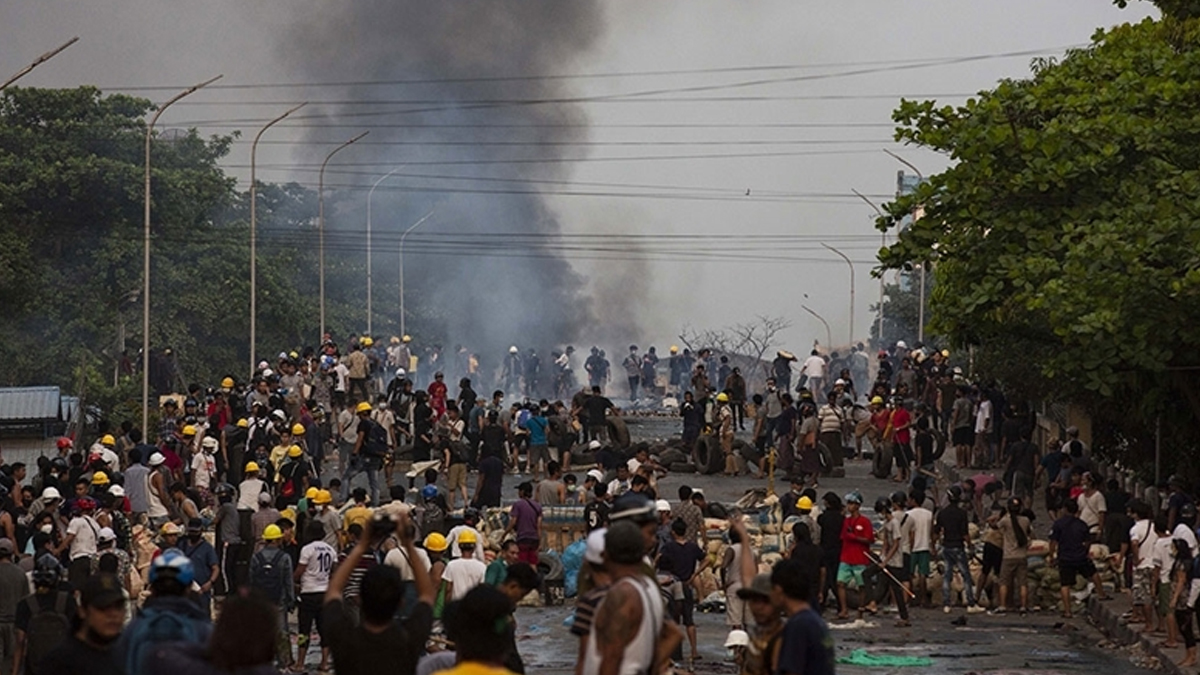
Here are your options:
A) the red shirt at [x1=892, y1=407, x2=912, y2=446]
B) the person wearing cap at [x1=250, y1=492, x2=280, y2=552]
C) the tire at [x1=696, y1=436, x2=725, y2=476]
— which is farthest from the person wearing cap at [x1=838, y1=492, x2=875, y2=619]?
the tire at [x1=696, y1=436, x2=725, y2=476]

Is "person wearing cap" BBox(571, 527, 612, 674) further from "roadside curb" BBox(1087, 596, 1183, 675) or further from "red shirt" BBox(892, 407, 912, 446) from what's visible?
"red shirt" BBox(892, 407, 912, 446)

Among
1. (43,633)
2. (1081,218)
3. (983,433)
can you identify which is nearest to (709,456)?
(983,433)

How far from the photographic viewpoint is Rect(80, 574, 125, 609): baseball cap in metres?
8.68

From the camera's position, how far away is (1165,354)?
23.7m

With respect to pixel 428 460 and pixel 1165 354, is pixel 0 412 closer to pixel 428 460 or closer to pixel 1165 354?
pixel 428 460

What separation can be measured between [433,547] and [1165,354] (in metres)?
9.16

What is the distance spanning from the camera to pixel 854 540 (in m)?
22.5

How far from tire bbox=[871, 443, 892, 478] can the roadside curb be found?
34.4 ft

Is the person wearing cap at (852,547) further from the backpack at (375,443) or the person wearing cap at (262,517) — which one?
the backpack at (375,443)

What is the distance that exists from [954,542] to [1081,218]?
4.00m

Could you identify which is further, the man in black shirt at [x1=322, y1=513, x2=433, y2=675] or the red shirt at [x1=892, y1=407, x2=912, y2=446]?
the red shirt at [x1=892, y1=407, x2=912, y2=446]

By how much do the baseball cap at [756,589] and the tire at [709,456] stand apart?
83.0 ft

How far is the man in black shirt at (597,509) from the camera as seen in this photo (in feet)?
74.4

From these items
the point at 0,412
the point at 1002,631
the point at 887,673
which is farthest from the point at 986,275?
the point at 0,412
